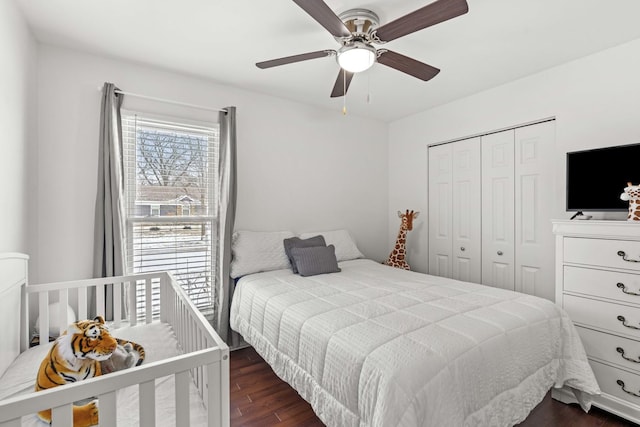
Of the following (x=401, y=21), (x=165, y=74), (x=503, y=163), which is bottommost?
(x=503, y=163)

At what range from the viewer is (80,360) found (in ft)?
3.76

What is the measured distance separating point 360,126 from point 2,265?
11.0 ft

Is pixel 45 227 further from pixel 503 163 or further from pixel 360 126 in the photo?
pixel 503 163

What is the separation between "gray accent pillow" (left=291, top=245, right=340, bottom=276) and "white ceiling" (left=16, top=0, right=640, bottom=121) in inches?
60.1

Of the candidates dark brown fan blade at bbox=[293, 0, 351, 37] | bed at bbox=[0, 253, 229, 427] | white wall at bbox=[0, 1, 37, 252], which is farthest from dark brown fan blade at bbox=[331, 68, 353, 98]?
white wall at bbox=[0, 1, 37, 252]

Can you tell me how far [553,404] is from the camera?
208 cm

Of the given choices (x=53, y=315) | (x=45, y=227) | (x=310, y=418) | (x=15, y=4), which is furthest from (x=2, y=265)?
(x=310, y=418)

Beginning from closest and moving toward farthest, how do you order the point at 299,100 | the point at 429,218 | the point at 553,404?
the point at 553,404 → the point at 299,100 → the point at 429,218

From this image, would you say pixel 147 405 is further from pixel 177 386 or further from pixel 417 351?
pixel 417 351

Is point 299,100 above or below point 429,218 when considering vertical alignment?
above

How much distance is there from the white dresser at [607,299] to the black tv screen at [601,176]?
0.25 meters

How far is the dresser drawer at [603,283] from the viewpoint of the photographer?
187 centimetres

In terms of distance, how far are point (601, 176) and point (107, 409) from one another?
2905 mm

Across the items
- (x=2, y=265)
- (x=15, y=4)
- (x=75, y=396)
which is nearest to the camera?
(x=75, y=396)
